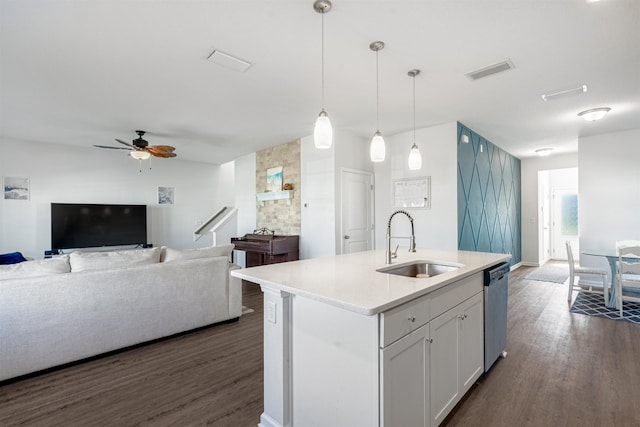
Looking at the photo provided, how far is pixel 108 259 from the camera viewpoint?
2.75 meters

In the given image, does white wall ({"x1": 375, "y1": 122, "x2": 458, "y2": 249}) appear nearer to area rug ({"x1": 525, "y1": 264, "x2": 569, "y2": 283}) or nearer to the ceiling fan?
area rug ({"x1": 525, "y1": 264, "x2": 569, "y2": 283})

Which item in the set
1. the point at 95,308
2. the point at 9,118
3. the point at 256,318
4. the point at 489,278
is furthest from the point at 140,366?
the point at 9,118

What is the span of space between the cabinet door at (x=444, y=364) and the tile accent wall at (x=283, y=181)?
3.79 m

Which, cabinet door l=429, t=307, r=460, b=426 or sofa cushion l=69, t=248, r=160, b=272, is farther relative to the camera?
sofa cushion l=69, t=248, r=160, b=272

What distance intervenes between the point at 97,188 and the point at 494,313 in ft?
22.8

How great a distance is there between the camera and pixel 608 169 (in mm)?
4984

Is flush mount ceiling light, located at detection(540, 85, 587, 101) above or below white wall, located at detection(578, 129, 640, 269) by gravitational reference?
above

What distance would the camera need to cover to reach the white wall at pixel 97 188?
5246 millimetres

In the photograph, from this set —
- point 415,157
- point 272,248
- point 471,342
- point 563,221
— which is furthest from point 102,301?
point 563,221

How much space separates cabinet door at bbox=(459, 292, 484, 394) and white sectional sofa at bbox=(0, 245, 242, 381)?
7.96 feet

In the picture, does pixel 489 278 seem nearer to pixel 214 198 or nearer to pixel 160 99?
pixel 160 99

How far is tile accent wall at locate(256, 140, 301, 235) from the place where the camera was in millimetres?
A: 5441

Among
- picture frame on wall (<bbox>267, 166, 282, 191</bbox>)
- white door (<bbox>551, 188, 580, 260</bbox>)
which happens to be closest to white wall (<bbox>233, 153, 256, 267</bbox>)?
picture frame on wall (<bbox>267, 166, 282, 191</bbox>)

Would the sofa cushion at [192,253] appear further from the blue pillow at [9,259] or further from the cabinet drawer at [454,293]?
the cabinet drawer at [454,293]
